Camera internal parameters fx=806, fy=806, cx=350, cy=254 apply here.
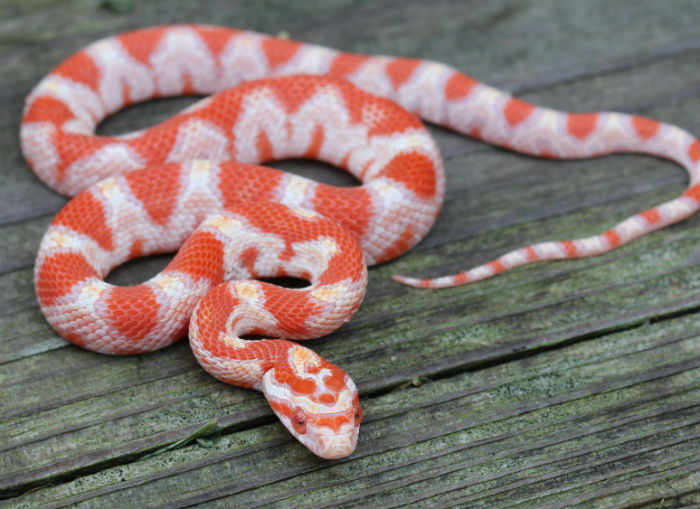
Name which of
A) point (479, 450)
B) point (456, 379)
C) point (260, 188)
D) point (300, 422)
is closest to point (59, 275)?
point (260, 188)

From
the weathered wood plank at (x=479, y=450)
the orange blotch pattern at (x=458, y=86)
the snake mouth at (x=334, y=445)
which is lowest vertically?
the weathered wood plank at (x=479, y=450)

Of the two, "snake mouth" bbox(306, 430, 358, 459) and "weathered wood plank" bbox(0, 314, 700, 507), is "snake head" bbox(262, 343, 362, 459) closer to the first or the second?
"snake mouth" bbox(306, 430, 358, 459)

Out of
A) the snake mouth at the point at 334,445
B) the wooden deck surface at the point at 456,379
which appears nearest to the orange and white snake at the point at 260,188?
the snake mouth at the point at 334,445

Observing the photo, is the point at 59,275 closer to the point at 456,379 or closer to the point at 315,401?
the point at 315,401

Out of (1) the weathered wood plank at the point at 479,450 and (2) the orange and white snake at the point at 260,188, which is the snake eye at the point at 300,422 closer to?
(2) the orange and white snake at the point at 260,188

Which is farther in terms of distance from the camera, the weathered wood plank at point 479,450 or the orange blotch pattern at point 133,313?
the orange blotch pattern at point 133,313

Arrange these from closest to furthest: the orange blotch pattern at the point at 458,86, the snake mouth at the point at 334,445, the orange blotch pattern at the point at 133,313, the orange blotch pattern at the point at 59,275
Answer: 1. the snake mouth at the point at 334,445
2. the orange blotch pattern at the point at 133,313
3. the orange blotch pattern at the point at 59,275
4. the orange blotch pattern at the point at 458,86

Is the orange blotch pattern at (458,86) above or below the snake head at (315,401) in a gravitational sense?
above

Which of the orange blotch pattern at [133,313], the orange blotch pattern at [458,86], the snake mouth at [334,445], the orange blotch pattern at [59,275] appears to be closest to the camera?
the snake mouth at [334,445]
